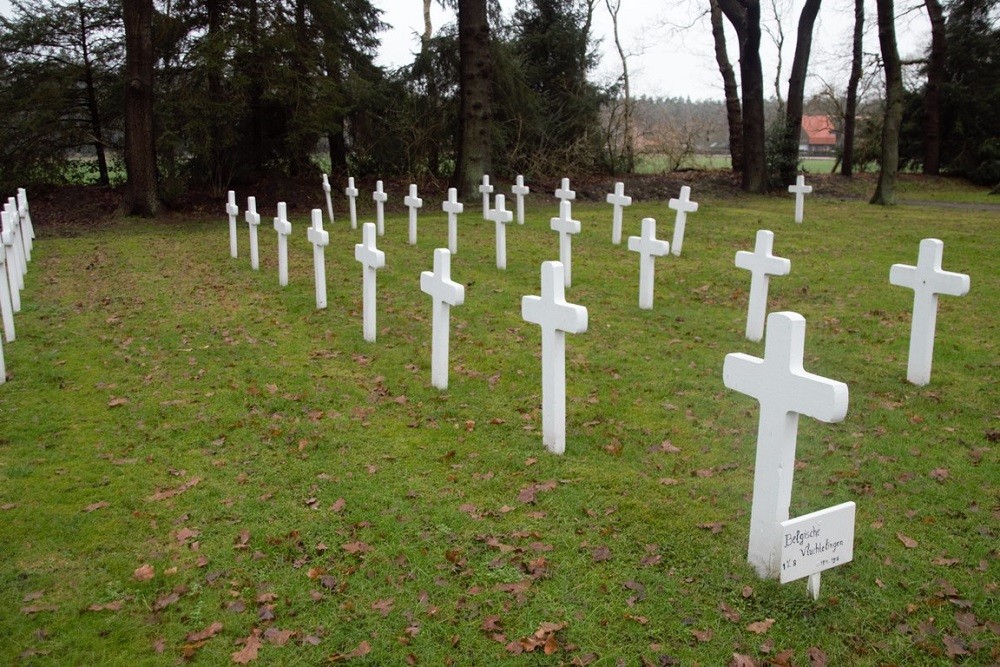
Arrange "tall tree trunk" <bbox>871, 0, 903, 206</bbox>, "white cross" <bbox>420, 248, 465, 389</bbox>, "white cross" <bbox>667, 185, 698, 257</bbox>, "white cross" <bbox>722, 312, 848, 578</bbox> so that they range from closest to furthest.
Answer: "white cross" <bbox>722, 312, 848, 578</bbox> → "white cross" <bbox>420, 248, 465, 389</bbox> → "white cross" <bbox>667, 185, 698, 257</bbox> → "tall tree trunk" <bbox>871, 0, 903, 206</bbox>

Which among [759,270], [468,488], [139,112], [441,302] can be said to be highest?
[139,112]

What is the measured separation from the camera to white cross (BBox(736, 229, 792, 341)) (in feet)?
28.5

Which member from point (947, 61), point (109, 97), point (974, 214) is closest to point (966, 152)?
point (947, 61)

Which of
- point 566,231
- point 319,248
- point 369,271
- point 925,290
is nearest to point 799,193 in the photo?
point 566,231

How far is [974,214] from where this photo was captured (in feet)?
63.5

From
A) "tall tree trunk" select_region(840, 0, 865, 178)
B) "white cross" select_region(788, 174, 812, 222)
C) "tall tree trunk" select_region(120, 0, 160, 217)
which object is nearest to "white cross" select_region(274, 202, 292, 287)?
"tall tree trunk" select_region(120, 0, 160, 217)

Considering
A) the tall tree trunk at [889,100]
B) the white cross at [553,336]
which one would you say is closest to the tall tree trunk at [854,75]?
the tall tree trunk at [889,100]

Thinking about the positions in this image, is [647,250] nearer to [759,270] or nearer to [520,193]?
[759,270]

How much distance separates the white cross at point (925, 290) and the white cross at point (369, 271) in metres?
5.11

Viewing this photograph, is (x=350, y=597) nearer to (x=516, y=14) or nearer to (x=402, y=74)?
(x=402, y=74)

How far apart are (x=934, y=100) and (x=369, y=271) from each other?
29114 millimetres

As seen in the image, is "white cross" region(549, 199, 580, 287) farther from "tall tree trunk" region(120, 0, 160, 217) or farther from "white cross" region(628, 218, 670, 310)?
"tall tree trunk" region(120, 0, 160, 217)

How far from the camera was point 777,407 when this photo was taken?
4223mm

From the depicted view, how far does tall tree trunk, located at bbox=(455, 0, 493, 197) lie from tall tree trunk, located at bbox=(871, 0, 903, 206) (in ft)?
30.3
